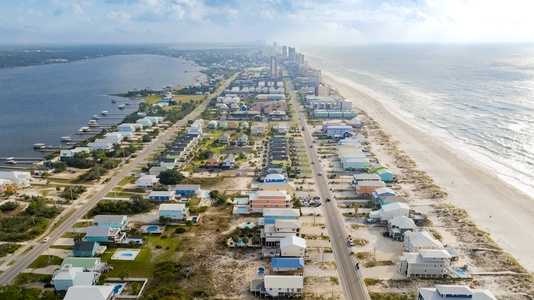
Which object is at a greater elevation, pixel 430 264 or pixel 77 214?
pixel 430 264

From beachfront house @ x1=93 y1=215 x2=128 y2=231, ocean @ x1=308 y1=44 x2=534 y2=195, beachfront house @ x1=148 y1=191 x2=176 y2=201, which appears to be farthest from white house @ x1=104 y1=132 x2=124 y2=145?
ocean @ x1=308 y1=44 x2=534 y2=195

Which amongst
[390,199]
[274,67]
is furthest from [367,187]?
[274,67]

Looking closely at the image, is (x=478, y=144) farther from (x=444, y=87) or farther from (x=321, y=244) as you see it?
(x=444, y=87)

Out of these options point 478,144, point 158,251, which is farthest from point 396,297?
point 478,144

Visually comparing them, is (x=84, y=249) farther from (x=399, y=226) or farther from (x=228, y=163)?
(x=399, y=226)

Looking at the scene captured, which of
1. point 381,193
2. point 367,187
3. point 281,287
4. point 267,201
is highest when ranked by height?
point 381,193

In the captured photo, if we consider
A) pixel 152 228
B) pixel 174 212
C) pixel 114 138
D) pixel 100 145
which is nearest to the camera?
pixel 152 228

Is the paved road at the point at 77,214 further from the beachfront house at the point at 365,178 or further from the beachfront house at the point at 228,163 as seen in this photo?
the beachfront house at the point at 365,178
